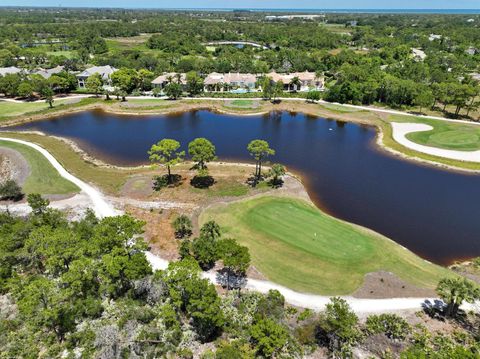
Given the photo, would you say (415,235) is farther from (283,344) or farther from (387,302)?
(283,344)

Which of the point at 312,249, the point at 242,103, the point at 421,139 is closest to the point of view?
the point at 312,249

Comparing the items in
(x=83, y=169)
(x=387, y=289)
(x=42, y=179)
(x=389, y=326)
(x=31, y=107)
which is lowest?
(x=387, y=289)

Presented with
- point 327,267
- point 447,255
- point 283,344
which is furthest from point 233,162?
point 283,344

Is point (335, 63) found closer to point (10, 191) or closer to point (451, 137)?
point (451, 137)

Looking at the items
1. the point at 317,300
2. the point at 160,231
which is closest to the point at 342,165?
the point at 317,300

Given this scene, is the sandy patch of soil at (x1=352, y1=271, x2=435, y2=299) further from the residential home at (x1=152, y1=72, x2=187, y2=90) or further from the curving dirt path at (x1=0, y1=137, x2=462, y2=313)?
the residential home at (x1=152, y1=72, x2=187, y2=90)

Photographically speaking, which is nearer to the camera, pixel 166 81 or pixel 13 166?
pixel 13 166

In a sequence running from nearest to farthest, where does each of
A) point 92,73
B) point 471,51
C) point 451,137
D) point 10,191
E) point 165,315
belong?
point 165,315, point 10,191, point 451,137, point 92,73, point 471,51

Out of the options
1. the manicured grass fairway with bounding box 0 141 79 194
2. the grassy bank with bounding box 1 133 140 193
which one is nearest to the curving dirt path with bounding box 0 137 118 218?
Result: the manicured grass fairway with bounding box 0 141 79 194
